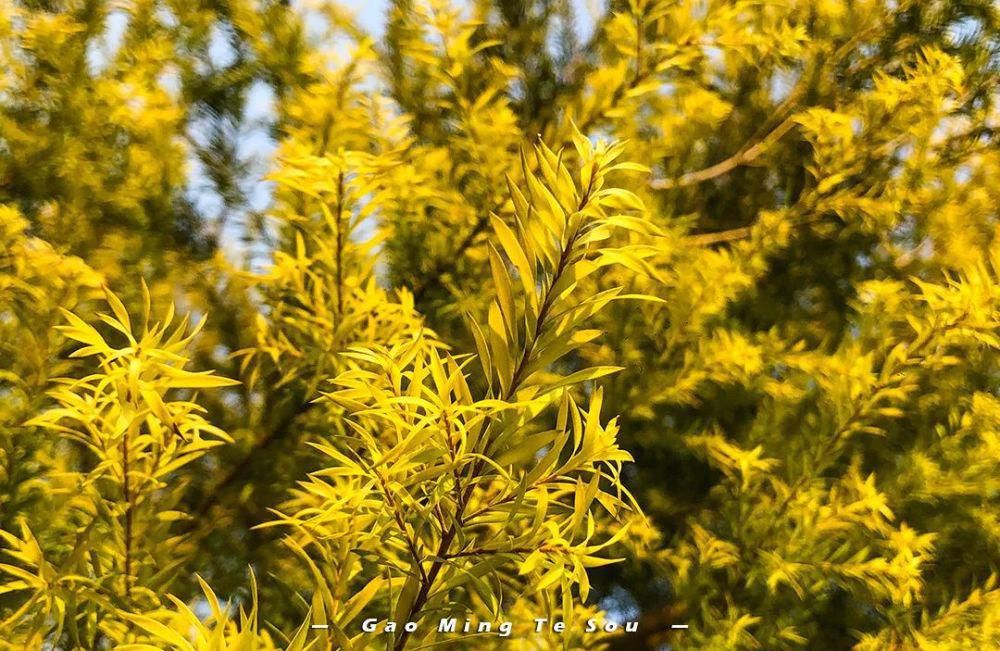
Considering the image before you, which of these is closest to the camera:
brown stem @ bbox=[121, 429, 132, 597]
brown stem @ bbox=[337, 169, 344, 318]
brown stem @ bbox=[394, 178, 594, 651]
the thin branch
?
brown stem @ bbox=[394, 178, 594, 651]

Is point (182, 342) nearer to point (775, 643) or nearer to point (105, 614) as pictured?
point (105, 614)

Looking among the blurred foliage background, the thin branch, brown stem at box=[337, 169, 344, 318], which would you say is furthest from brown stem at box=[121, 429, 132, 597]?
the thin branch

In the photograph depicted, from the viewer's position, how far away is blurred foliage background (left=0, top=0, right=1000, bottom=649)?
63cm

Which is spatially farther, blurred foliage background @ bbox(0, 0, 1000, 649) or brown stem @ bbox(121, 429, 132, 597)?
blurred foliage background @ bbox(0, 0, 1000, 649)

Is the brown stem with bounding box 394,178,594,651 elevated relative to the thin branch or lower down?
lower down

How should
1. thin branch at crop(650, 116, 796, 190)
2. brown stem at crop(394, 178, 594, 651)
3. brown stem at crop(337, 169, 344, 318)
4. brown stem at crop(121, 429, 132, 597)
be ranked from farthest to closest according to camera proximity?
thin branch at crop(650, 116, 796, 190), brown stem at crop(337, 169, 344, 318), brown stem at crop(121, 429, 132, 597), brown stem at crop(394, 178, 594, 651)

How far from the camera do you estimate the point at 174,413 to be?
1.44ft

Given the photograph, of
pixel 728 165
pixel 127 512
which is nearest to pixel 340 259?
pixel 127 512

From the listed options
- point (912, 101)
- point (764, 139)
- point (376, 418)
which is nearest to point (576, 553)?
point (376, 418)

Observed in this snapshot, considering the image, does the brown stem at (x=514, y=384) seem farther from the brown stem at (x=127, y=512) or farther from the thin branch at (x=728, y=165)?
the thin branch at (x=728, y=165)

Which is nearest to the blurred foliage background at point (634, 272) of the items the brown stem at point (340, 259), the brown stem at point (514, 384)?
the brown stem at point (340, 259)

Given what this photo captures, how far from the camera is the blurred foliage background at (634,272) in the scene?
632mm

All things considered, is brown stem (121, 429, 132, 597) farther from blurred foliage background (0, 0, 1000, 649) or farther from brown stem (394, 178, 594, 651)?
brown stem (394, 178, 594, 651)

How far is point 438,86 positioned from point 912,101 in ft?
1.95
